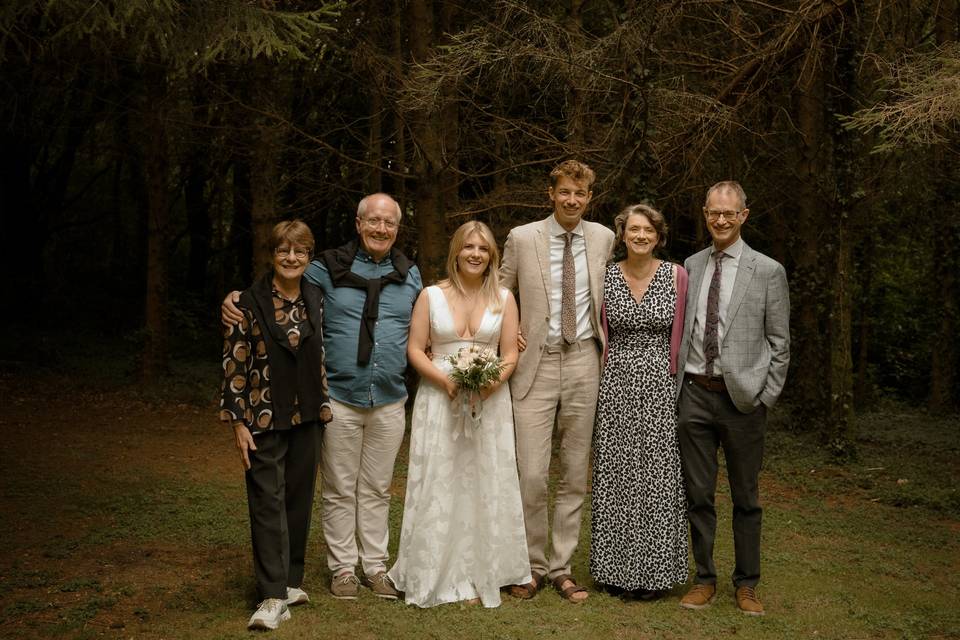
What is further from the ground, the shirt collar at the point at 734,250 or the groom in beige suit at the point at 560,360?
the shirt collar at the point at 734,250

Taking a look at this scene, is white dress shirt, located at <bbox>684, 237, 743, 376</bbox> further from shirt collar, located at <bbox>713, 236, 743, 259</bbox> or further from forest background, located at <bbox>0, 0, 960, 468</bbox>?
forest background, located at <bbox>0, 0, 960, 468</bbox>

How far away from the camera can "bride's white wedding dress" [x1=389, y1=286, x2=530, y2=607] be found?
541 centimetres

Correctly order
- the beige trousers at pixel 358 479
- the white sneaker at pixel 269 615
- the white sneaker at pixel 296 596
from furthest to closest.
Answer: the beige trousers at pixel 358 479 → the white sneaker at pixel 296 596 → the white sneaker at pixel 269 615

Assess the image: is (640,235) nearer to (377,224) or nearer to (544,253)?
(544,253)

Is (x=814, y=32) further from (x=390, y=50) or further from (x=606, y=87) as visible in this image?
(x=390, y=50)

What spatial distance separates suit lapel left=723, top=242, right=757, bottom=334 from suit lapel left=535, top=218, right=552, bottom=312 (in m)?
1.03

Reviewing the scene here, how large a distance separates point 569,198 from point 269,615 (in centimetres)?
285

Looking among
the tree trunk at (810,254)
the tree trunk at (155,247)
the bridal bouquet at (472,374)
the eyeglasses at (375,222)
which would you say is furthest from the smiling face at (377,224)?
the tree trunk at (155,247)

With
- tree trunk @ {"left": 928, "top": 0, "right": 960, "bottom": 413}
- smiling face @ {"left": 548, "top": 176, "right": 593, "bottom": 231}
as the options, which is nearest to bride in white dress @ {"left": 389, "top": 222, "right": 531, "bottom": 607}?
smiling face @ {"left": 548, "top": 176, "right": 593, "bottom": 231}

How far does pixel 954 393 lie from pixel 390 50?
11.8 metres

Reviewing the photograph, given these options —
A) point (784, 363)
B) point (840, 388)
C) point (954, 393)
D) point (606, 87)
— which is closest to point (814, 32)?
point (606, 87)

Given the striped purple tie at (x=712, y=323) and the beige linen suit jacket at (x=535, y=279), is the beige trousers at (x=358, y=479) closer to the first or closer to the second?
the beige linen suit jacket at (x=535, y=279)

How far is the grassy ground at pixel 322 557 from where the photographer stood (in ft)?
16.6

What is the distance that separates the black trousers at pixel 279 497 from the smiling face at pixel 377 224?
106 centimetres
